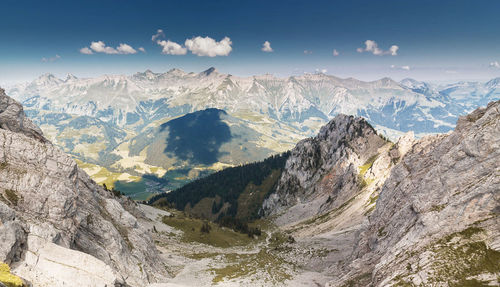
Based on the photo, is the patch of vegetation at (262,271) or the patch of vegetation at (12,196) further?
the patch of vegetation at (262,271)

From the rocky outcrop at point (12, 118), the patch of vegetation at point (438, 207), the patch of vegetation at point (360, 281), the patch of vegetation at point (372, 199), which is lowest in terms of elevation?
the patch of vegetation at point (372, 199)

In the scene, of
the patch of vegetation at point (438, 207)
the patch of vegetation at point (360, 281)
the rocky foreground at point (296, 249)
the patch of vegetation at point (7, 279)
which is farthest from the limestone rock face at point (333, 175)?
the patch of vegetation at point (7, 279)

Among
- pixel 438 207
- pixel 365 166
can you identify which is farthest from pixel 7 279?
pixel 365 166

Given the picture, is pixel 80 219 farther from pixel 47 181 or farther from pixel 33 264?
pixel 33 264

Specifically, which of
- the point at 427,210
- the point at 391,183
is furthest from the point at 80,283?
the point at 391,183

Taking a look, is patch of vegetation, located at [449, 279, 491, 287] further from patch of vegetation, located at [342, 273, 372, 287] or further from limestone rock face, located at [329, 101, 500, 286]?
patch of vegetation, located at [342, 273, 372, 287]

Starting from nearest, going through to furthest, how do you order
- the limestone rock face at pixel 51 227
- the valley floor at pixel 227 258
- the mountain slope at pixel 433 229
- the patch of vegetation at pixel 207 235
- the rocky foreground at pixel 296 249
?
the limestone rock face at pixel 51 227
the rocky foreground at pixel 296 249
the mountain slope at pixel 433 229
the valley floor at pixel 227 258
the patch of vegetation at pixel 207 235

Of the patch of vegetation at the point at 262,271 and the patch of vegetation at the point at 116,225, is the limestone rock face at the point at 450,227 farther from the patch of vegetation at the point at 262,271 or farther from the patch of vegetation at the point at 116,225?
the patch of vegetation at the point at 116,225
